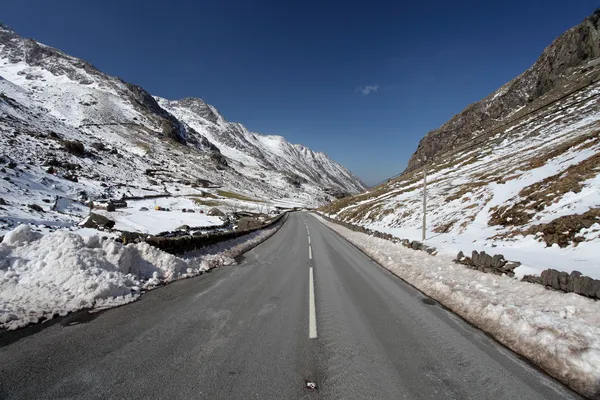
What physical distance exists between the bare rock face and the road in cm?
8196

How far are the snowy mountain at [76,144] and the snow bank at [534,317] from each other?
19156 mm

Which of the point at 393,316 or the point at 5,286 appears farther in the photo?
the point at 393,316

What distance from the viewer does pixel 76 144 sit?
72.8 m

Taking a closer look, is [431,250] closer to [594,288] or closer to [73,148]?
[594,288]

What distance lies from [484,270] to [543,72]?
4231 inches

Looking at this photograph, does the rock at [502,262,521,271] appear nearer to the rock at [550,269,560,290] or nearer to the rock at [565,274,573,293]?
the rock at [550,269,560,290]

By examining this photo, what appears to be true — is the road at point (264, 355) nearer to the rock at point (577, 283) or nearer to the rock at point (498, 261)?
the rock at point (577, 283)

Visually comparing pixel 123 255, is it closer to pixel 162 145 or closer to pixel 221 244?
pixel 221 244

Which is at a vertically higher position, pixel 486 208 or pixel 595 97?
pixel 595 97

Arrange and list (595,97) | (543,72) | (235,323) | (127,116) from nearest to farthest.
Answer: (235,323) < (595,97) < (543,72) < (127,116)

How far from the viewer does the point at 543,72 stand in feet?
273

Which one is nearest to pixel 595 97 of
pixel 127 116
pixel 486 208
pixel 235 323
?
pixel 486 208

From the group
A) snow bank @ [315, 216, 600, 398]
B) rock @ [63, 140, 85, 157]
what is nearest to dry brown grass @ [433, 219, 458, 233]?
snow bank @ [315, 216, 600, 398]

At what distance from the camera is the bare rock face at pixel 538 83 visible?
72.8 metres
